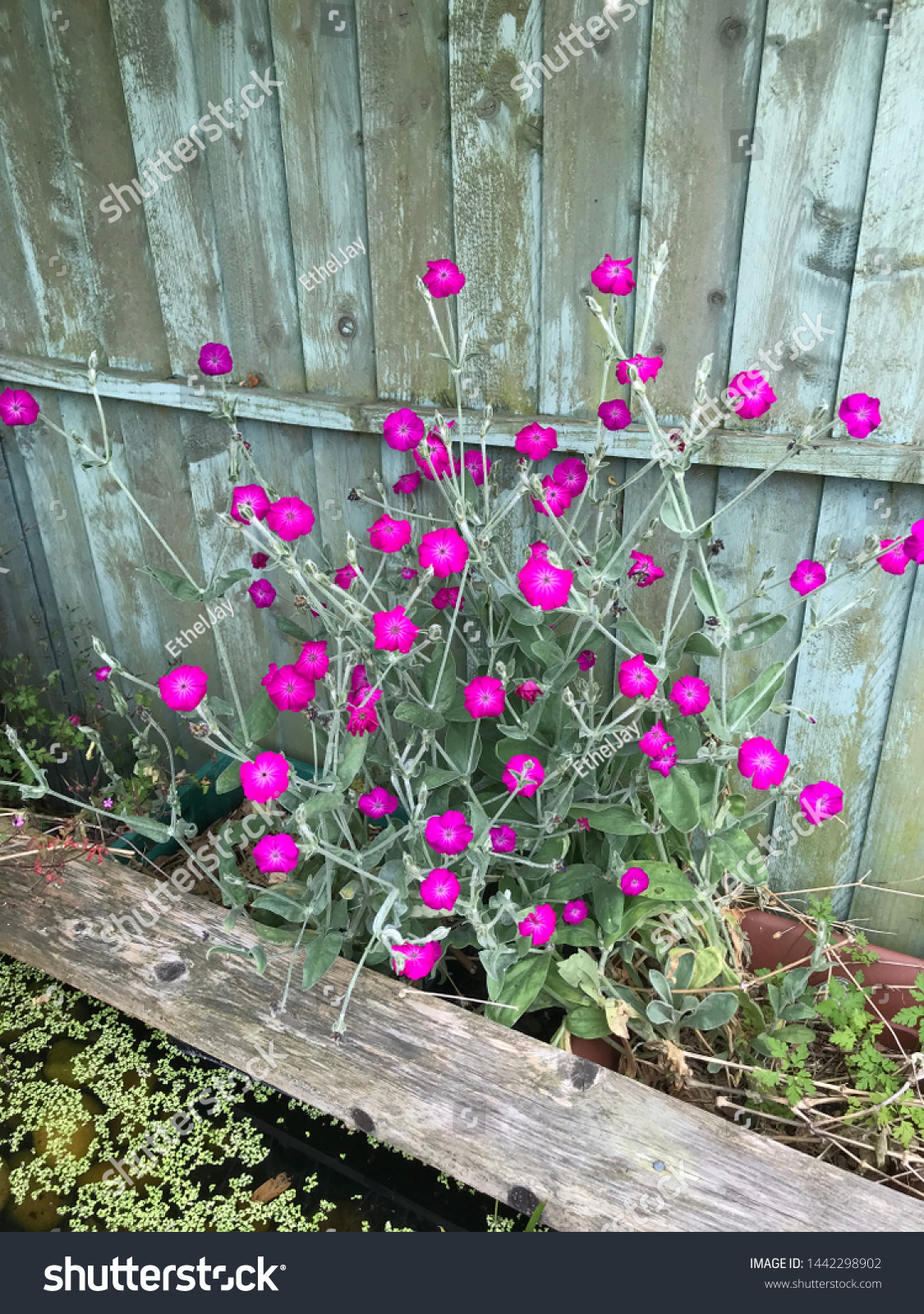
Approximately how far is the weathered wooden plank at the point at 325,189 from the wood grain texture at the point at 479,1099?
3.58ft

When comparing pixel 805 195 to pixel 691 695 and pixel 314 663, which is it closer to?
pixel 691 695

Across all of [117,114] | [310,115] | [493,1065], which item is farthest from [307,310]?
[493,1065]

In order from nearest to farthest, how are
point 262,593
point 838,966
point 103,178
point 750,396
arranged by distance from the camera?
point 750,396
point 262,593
point 838,966
point 103,178

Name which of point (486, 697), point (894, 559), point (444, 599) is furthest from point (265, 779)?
point (894, 559)

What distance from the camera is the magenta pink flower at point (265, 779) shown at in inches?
50.2

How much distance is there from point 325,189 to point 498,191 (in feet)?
1.18

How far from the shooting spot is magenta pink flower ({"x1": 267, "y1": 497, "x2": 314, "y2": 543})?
1424 millimetres

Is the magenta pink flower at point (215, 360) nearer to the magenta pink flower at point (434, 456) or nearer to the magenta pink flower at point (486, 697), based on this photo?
the magenta pink flower at point (434, 456)

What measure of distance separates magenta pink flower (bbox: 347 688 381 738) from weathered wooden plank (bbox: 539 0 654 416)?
0.63 metres

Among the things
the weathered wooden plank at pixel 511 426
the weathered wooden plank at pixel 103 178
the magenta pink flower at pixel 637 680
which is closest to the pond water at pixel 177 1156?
the magenta pink flower at pixel 637 680

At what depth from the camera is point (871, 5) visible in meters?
1.24

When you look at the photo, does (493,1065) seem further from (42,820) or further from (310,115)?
(310,115)

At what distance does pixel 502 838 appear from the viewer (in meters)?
1.41

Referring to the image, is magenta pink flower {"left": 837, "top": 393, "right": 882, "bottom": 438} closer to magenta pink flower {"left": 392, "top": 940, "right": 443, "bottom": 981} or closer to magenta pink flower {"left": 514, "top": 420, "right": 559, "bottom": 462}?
magenta pink flower {"left": 514, "top": 420, "right": 559, "bottom": 462}
